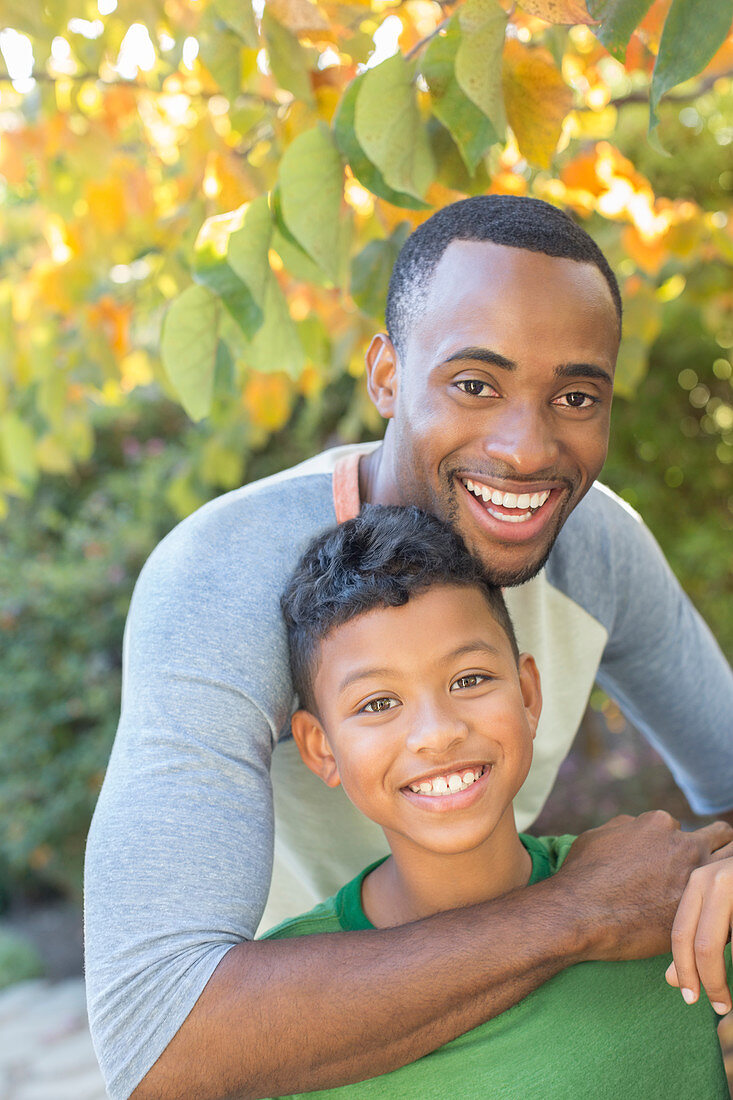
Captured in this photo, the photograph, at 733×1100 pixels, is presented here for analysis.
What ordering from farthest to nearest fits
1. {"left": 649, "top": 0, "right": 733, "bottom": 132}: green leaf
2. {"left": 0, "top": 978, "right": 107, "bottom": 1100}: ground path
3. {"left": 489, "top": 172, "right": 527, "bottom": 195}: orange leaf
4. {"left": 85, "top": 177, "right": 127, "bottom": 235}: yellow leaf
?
1. {"left": 0, "top": 978, "right": 107, "bottom": 1100}: ground path
2. {"left": 85, "top": 177, "right": 127, "bottom": 235}: yellow leaf
3. {"left": 489, "top": 172, "right": 527, "bottom": 195}: orange leaf
4. {"left": 649, "top": 0, "right": 733, "bottom": 132}: green leaf

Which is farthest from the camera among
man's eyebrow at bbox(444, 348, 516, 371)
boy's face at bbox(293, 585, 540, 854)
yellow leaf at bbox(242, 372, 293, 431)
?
yellow leaf at bbox(242, 372, 293, 431)

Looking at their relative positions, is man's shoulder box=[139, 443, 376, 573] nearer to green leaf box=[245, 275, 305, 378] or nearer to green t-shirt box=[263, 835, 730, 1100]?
green leaf box=[245, 275, 305, 378]

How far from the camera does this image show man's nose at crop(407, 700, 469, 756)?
1520 millimetres

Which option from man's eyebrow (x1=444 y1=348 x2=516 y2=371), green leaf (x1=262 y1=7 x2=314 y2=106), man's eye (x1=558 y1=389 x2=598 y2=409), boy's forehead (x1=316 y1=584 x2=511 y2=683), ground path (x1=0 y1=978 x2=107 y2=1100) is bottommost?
ground path (x1=0 y1=978 x2=107 y2=1100)

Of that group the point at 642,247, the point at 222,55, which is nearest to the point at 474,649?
the point at 222,55

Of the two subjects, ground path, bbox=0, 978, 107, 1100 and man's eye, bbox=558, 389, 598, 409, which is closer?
man's eye, bbox=558, 389, 598, 409

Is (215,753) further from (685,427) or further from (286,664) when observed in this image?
(685,427)

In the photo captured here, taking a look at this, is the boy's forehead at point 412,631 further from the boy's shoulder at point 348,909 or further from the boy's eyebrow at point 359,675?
the boy's shoulder at point 348,909

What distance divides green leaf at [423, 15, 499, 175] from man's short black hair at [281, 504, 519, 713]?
1.91 ft

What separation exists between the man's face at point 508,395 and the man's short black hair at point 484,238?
0.07 ft

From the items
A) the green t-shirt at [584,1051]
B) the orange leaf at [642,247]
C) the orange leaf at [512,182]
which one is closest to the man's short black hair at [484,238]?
the green t-shirt at [584,1051]

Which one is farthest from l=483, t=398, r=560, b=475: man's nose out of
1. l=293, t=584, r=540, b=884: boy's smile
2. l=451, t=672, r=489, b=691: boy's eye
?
l=451, t=672, r=489, b=691: boy's eye

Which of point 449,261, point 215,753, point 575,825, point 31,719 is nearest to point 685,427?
point 575,825

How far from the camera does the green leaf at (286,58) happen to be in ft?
6.06
